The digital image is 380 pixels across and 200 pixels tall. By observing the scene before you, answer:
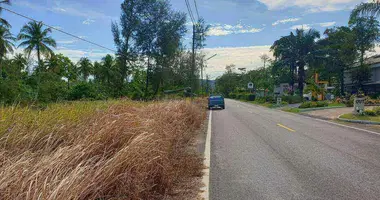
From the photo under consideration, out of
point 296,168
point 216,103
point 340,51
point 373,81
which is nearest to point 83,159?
point 296,168

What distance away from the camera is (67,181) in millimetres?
2902

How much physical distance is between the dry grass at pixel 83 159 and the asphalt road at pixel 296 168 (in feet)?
3.08

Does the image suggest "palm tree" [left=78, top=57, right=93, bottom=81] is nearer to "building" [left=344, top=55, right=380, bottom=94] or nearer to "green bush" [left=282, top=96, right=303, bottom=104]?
"green bush" [left=282, top=96, right=303, bottom=104]

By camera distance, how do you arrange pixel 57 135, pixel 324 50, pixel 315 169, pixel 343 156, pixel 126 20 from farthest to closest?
pixel 324 50 → pixel 126 20 → pixel 343 156 → pixel 315 169 → pixel 57 135

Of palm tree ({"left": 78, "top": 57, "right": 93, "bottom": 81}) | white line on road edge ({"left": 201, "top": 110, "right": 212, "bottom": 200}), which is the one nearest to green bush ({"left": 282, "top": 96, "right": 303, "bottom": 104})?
white line on road edge ({"left": 201, "top": 110, "right": 212, "bottom": 200})

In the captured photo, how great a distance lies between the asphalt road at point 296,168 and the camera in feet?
15.2

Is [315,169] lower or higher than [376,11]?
lower

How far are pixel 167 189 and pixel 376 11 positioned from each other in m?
18.6

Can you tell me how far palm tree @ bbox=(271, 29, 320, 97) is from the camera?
4678cm

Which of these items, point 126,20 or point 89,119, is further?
point 126,20

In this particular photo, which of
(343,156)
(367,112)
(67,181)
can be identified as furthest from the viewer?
(367,112)

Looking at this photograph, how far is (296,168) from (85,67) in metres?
81.2

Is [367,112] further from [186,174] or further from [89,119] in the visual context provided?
[89,119]

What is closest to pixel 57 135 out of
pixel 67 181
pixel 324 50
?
pixel 67 181
